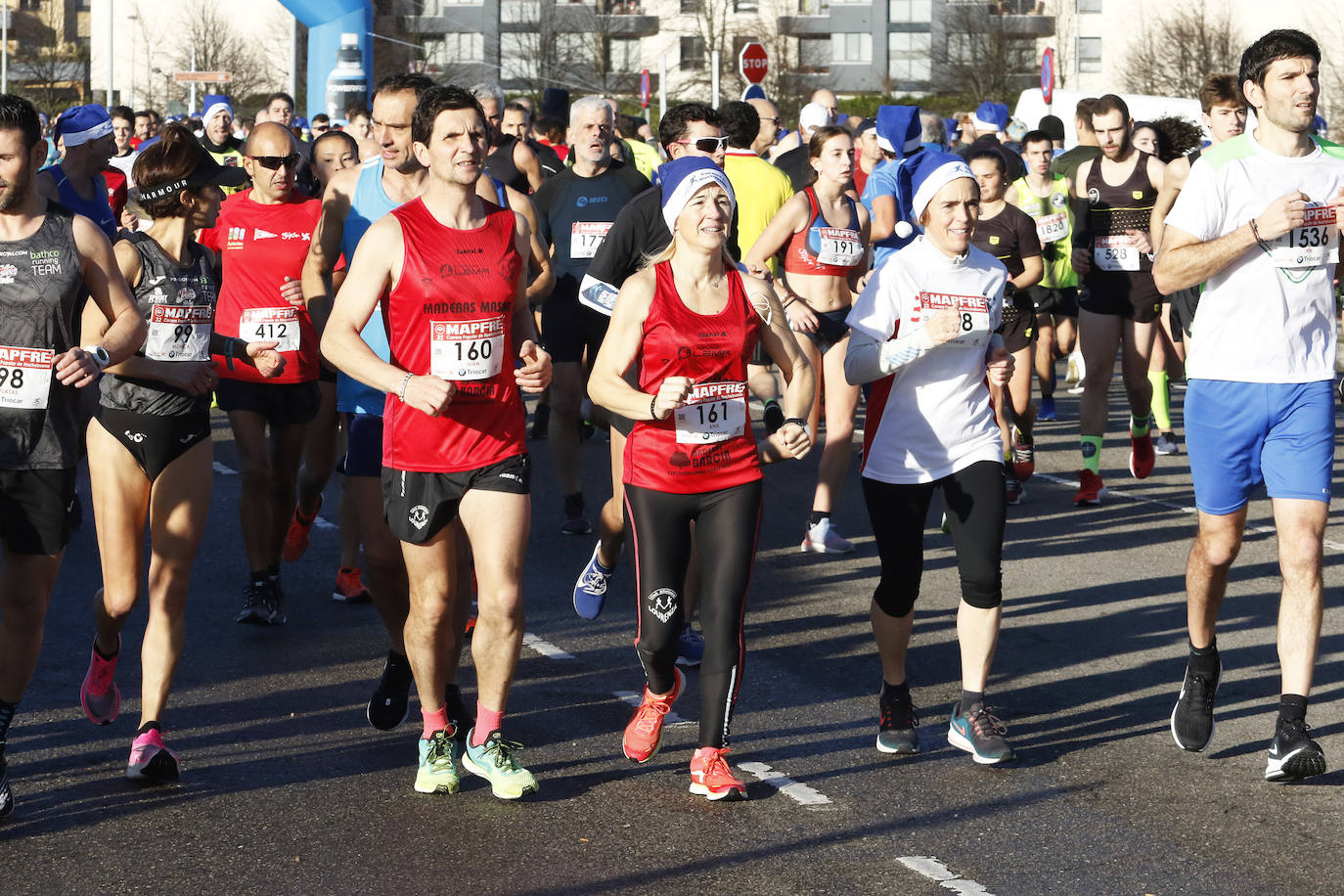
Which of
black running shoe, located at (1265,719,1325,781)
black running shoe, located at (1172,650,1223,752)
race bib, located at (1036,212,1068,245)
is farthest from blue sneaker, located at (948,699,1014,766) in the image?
race bib, located at (1036,212,1068,245)

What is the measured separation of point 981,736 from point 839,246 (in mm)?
3894

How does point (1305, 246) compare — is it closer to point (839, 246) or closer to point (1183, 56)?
point (839, 246)

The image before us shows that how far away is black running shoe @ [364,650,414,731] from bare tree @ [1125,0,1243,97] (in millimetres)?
49084

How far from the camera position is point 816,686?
6.73m

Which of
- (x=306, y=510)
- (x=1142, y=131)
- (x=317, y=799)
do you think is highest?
(x=1142, y=131)

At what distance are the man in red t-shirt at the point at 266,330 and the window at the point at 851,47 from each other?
275ft

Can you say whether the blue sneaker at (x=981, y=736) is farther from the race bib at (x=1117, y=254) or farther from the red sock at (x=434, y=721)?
the race bib at (x=1117, y=254)

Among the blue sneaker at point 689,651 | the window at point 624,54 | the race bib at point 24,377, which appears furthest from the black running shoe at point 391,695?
the window at point 624,54

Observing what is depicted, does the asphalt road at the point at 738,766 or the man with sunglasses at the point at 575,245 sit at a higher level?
the man with sunglasses at the point at 575,245

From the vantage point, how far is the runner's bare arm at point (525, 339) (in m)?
5.21

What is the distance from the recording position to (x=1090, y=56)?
83.8 metres

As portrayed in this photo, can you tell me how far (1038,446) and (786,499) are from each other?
10.0 feet

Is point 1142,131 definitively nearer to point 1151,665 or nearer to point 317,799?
point 1151,665

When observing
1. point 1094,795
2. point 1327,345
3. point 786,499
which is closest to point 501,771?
point 1094,795
